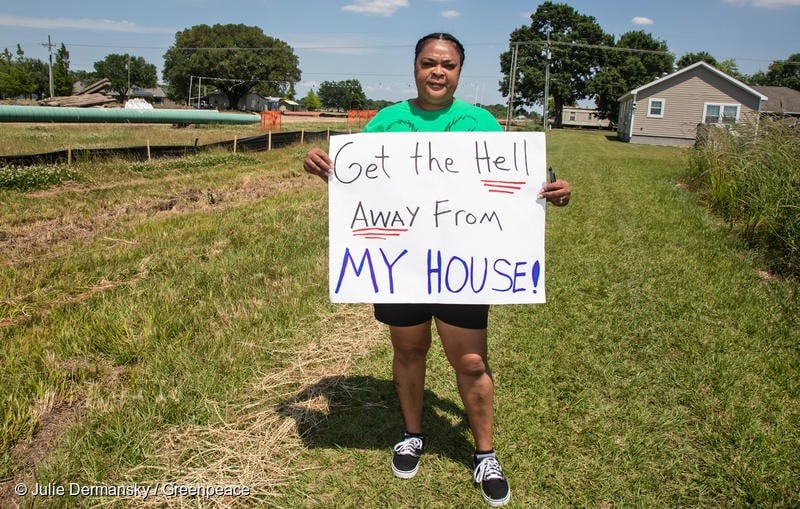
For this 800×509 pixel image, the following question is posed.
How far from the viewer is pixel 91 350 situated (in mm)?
3764

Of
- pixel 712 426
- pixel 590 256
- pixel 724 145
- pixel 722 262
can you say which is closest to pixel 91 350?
pixel 712 426

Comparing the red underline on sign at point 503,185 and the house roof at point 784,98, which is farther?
the house roof at point 784,98

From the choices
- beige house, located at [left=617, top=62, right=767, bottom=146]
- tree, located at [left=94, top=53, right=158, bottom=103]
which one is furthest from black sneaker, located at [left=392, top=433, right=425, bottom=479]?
tree, located at [left=94, top=53, right=158, bottom=103]

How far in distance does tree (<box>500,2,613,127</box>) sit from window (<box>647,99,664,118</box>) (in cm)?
3518

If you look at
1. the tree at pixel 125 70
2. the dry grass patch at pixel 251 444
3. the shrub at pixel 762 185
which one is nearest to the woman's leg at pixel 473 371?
the dry grass patch at pixel 251 444

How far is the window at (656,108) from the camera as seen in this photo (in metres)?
33.3

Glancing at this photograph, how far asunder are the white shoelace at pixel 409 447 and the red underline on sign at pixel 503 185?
1396mm

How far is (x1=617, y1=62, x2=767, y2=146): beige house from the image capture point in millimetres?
30969

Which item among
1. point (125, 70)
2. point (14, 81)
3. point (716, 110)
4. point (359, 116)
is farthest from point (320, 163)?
point (125, 70)

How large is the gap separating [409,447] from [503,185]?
1455mm

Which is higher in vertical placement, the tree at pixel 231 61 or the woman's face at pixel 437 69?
the tree at pixel 231 61

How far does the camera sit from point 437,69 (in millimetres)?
2279

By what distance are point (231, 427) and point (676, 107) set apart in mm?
36489

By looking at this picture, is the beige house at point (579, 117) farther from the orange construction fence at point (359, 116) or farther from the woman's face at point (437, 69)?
the woman's face at point (437, 69)
